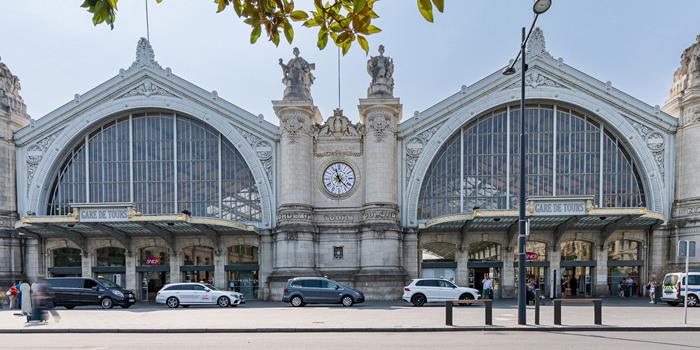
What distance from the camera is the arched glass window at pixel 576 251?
29.5m

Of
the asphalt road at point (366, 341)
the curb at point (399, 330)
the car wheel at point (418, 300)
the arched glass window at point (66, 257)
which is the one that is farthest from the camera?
the arched glass window at point (66, 257)

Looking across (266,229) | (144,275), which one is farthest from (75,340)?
(144,275)

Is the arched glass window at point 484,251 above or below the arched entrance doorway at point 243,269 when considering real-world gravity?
above

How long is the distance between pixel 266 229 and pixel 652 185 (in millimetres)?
24667

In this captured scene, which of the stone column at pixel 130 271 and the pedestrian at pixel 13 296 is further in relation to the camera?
the stone column at pixel 130 271

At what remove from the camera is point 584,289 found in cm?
2942

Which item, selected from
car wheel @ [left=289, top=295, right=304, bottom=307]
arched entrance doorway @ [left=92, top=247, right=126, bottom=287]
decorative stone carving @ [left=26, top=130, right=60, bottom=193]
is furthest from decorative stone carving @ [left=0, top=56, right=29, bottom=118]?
car wheel @ [left=289, top=295, right=304, bottom=307]

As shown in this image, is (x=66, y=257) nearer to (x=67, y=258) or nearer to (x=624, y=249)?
(x=67, y=258)

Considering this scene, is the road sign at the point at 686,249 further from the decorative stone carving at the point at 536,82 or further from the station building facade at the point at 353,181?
the decorative stone carving at the point at 536,82

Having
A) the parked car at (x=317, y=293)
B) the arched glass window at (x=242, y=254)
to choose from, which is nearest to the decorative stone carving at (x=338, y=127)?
the arched glass window at (x=242, y=254)

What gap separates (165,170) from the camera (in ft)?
101

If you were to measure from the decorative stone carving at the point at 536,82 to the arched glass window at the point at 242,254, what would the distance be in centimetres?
1974

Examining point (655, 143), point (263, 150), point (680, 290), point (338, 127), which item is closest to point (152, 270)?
point (263, 150)

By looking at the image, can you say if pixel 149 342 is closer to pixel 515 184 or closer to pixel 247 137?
pixel 247 137
